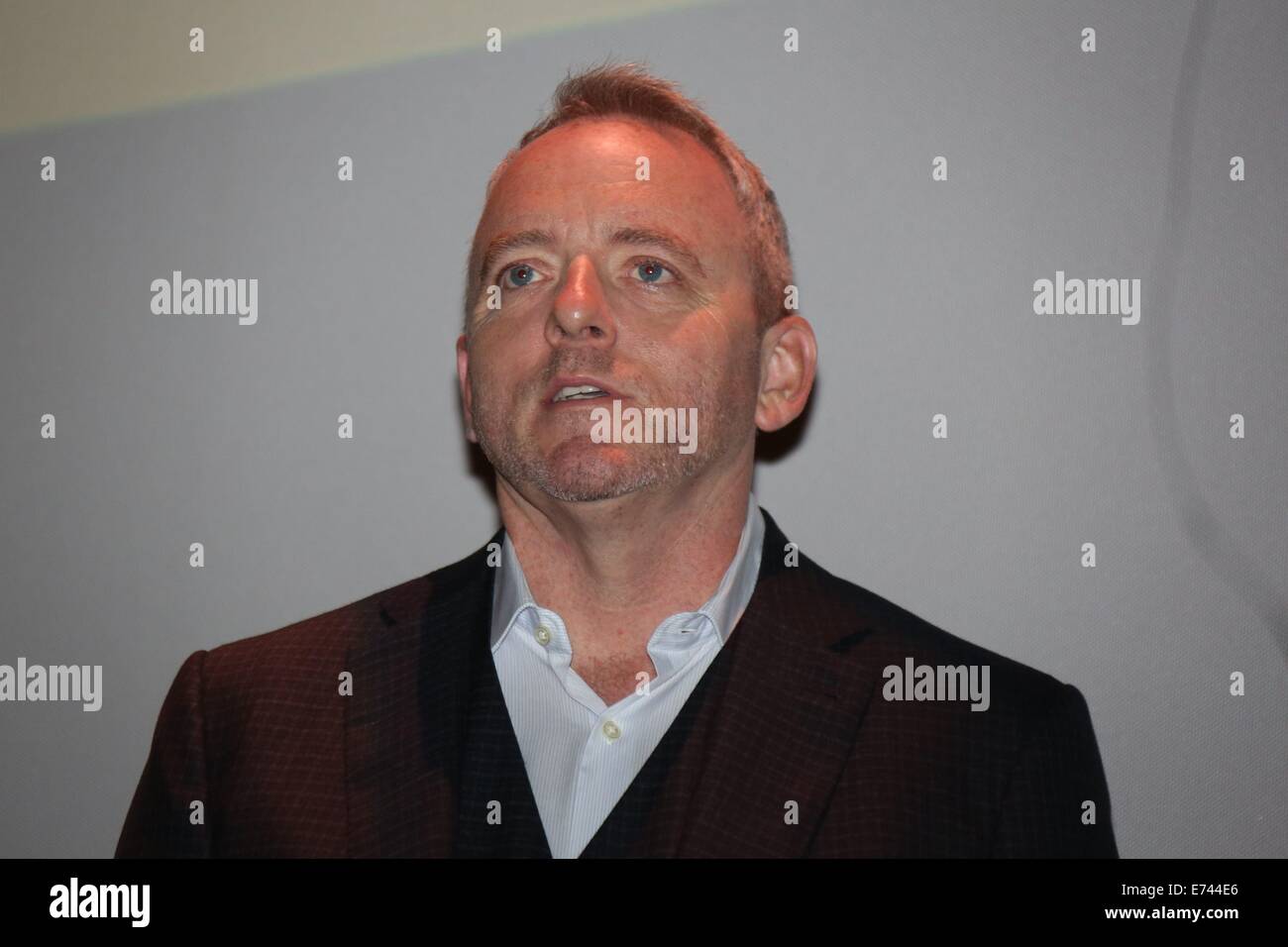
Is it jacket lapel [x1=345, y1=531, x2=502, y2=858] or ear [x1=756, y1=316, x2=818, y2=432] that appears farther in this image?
ear [x1=756, y1=316, x2=818, y2=432]

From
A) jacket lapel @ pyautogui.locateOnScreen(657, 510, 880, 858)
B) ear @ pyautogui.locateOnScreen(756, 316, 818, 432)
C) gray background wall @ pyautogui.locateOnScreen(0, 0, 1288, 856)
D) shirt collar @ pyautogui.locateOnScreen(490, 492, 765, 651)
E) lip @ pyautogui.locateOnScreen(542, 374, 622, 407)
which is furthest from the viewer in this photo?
gray background wall @ pyautogui.locateOnScreen(0, 0, 1288, 856)

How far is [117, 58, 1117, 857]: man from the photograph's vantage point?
1.62 m

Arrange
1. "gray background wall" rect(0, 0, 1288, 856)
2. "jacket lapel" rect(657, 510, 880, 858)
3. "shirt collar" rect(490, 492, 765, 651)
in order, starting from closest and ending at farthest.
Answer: "jacket lapel" rect(657, 510, 880, 858)
"shirt collar" rect(490, 492, 765, 651)
"gray background wall" rect(0, 0, 1288, 856)

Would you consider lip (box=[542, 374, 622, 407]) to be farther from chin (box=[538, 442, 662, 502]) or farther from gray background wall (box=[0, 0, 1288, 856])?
gray background wall (box=[0, 0, 1288, 856])

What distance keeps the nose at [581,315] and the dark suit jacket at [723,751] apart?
44 centimetres

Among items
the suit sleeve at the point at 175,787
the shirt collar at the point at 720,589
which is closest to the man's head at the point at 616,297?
the shirt collar at the point at 720,589

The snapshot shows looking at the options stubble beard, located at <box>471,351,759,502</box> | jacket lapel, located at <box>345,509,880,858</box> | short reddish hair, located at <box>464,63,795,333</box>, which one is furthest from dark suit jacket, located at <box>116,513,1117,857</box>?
short reddish hair, located at <box>464,63,795,333</box>

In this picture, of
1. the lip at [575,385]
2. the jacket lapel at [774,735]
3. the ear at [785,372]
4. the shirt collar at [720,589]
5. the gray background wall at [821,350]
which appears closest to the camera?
the jacket lapel at [774,735]

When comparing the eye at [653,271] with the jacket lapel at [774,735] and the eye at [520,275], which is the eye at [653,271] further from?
the jacket lapel at [774,735]

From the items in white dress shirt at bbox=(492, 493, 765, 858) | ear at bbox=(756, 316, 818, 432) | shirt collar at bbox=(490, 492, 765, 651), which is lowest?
white dress shirt at bbox=(492, 493, 765, 858)

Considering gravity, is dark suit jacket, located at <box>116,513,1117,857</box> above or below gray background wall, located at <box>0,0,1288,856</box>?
below

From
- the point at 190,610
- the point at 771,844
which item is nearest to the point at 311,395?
the point at 190,610

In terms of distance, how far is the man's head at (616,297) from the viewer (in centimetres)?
170

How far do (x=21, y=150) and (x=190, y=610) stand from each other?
3.15 feet
